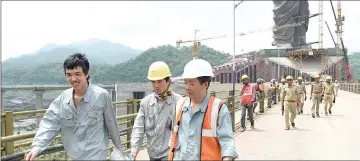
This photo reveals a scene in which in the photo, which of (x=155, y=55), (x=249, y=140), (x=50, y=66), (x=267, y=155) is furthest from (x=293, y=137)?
(x=155, y=55)

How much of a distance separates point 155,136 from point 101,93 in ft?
2.82

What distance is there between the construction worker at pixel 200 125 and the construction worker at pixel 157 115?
0.73 m

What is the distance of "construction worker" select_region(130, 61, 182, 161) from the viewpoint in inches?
142

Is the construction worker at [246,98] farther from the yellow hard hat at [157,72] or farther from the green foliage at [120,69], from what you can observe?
the green foliage at [120,69]

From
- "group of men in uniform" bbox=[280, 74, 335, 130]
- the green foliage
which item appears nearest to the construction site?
the green foliage

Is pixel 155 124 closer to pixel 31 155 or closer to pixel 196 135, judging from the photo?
pixel 196 135

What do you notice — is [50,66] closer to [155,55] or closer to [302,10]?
[155,55]

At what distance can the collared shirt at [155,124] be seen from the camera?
3.61 meters

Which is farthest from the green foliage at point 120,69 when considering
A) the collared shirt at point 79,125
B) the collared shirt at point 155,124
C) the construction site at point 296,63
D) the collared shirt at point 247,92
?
the collared shirt at point 79,125

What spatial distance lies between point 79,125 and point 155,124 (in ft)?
3.07

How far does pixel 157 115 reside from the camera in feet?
12.0

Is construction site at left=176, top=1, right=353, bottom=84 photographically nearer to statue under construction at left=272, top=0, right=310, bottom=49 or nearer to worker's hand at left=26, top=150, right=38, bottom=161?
statue under construction at left=272, top=0, right=310, bottom=49

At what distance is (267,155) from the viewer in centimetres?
750

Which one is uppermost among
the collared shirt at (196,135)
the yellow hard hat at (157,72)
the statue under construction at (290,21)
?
the statue under construction at (290,21)
